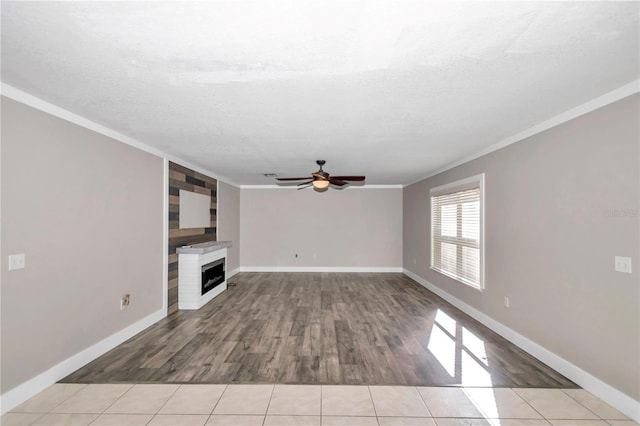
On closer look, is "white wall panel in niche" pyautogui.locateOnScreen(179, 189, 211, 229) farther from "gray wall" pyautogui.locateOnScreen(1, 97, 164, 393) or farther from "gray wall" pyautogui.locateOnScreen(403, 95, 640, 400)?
"gray wall" pyautogui.locateOnScreen(403, 95, 640, 400)

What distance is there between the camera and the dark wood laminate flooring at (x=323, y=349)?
A: 104 inches

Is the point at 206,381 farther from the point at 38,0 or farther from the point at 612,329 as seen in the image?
the point at 612,329

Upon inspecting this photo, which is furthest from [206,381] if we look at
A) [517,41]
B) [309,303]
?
[517,41]

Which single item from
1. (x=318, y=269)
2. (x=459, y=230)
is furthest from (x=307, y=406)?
(x=318, y=269)

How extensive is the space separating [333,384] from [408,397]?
25.2 inches

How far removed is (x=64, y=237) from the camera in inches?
105

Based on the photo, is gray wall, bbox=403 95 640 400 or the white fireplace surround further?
the white fireplace surround

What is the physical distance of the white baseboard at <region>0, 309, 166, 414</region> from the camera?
219cm

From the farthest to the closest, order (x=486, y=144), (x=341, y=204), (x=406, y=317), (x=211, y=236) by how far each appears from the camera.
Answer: (x=341, y=204), (x=211, y=236), (x=406, y=317), (x=486, y=144)

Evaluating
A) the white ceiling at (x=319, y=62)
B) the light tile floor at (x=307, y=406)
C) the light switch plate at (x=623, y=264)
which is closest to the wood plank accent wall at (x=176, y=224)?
the white ceiling at (x=319, y=62)

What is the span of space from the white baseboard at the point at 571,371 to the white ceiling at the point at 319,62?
2368 millimetres

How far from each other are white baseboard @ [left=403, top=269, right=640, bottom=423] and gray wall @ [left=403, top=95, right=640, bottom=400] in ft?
0.17

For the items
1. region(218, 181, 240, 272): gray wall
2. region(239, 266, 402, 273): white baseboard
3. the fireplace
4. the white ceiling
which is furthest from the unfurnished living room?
region(239, 266, 402, 273): white baseboard

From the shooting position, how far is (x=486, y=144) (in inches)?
147
